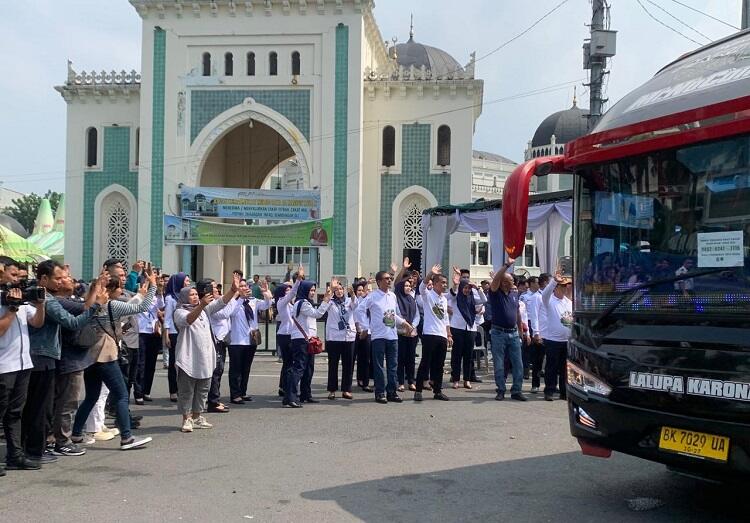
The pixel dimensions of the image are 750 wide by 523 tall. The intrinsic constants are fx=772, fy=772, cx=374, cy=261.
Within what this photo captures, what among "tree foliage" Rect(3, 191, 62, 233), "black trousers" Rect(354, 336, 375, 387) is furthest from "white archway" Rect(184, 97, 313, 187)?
"tree foliage" Rect(3, 191, 62, 233)

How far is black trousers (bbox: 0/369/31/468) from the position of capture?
6.52 metres

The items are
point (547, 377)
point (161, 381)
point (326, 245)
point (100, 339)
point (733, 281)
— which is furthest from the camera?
point (326, 245)

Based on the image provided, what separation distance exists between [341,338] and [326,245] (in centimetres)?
1838

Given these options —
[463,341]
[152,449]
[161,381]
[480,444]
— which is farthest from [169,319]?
[480,444]

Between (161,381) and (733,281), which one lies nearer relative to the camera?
(733,281)

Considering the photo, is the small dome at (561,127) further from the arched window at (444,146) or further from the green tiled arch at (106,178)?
the green tiled arch at (106,178)

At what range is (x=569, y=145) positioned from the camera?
6.01 m

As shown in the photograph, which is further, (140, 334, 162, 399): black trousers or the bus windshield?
(140, 334, 162, 399): black trousers

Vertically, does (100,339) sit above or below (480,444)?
above

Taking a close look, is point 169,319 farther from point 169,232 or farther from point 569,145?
point 169,232

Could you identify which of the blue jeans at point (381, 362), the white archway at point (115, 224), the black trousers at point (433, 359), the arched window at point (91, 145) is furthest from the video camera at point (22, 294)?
the arched window at point (91, 145)

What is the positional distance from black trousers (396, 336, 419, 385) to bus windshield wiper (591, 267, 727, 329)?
6659mm

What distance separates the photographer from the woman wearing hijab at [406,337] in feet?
38.5

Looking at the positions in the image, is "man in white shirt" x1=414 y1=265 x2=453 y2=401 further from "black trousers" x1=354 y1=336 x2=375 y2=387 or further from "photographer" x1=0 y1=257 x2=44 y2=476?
"photographer" x1=0 y1=257 x2=44 y2=476
